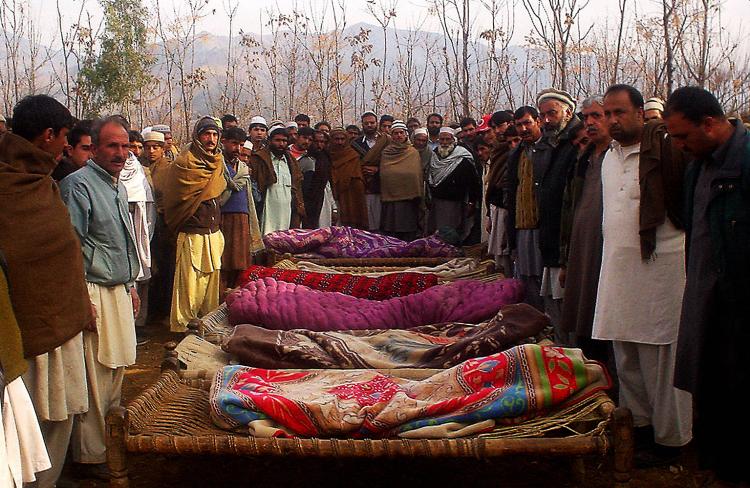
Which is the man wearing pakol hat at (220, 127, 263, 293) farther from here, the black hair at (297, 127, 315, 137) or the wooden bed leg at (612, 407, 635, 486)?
the wooden bed leg at (612, 407, 635, 486)

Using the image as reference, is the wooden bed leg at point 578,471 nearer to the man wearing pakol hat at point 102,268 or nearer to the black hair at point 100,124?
the man wearing pakol hat at point 102,268

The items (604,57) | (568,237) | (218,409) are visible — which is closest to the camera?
(218,409)

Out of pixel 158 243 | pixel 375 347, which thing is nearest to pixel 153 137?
pixel 158 243

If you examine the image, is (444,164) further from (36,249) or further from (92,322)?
(36,249)

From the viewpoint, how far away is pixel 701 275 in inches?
115

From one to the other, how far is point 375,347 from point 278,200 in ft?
15.1

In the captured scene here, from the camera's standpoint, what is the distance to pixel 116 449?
2.75m

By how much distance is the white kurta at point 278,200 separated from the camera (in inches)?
329

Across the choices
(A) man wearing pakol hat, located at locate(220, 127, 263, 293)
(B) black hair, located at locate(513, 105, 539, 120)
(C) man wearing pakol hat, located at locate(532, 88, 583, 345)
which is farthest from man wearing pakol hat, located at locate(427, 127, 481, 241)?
(C) man wearing pakol hat, located at locate(532, 88, 583, 345)

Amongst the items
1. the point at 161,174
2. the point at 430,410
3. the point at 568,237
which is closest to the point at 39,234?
the point at 430,410

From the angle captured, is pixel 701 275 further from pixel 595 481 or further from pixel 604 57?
pixel 604 57

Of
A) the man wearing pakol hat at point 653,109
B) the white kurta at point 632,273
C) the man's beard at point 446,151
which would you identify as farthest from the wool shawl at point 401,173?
the white kurta at point 632,273

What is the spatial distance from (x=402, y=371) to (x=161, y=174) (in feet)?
13.3

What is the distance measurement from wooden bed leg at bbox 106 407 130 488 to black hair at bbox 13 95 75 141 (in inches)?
46.3
